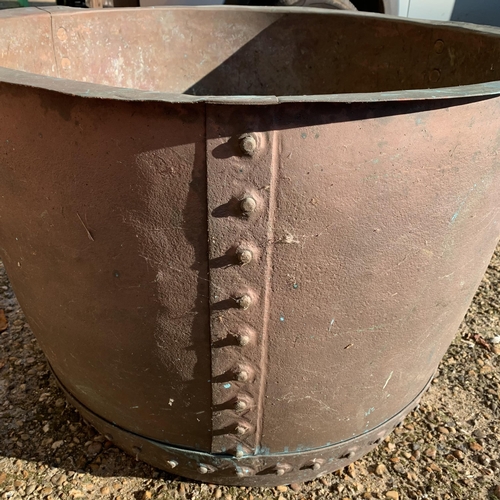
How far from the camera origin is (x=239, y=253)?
105cm

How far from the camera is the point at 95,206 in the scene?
1080 mm

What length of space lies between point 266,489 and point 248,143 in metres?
1.15

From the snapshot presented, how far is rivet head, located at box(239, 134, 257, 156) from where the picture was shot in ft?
3.09

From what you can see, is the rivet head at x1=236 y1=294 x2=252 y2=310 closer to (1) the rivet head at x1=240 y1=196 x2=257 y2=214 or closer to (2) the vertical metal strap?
(2) the vertical metal strap

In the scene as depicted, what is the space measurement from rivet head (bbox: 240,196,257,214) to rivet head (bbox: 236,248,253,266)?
89 millimetres

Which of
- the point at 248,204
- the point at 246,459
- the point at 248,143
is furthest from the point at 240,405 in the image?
the point at 248,143

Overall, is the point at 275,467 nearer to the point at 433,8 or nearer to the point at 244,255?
the point at 244,255

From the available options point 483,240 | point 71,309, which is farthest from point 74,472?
point 483,240

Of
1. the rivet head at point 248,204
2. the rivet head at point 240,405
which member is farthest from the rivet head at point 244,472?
the rivet head at point 248,204

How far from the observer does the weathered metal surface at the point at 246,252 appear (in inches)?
38.3

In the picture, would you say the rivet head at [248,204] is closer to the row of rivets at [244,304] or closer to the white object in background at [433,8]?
the row of rivets at [244,304]

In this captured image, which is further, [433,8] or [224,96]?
[433,8]

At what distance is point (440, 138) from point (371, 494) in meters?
1.15

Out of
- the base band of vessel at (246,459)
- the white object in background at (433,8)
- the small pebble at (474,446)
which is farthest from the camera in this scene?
the white object in background at (433,8)
